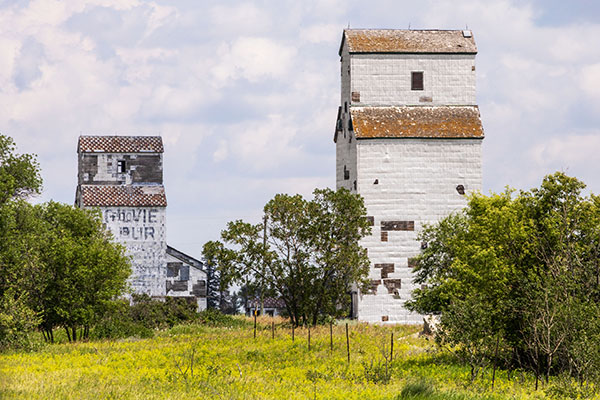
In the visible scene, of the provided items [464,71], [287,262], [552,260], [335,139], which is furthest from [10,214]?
[464,71]

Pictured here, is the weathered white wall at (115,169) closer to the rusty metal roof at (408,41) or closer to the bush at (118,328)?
the rusty metal roof at (408,41)

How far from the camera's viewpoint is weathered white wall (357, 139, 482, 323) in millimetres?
48656

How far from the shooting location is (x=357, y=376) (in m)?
26.1

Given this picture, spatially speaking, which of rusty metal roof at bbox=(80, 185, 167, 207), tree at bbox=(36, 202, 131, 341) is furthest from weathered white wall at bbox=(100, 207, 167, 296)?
tree at bbox=(36, 202, 131, 341)

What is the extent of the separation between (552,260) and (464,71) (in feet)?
83.3

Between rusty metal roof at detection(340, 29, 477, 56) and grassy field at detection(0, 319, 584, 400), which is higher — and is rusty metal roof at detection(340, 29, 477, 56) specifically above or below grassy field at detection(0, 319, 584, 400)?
above

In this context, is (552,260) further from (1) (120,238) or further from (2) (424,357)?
(1) (120,238)

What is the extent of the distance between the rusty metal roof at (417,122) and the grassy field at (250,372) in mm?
15830

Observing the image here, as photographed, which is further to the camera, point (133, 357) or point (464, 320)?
point (133, 357)

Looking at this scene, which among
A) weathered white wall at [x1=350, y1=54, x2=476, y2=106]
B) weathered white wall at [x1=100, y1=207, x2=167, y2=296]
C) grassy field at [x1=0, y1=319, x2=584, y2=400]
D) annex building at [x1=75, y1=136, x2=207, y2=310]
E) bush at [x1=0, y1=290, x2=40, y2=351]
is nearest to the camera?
grassy field at [x1=0, y1=319, x2=584, y2=400]

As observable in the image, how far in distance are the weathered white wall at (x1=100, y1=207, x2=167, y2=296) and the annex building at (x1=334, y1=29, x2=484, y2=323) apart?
55.8 ft

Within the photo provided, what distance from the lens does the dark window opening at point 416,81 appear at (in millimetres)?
51875

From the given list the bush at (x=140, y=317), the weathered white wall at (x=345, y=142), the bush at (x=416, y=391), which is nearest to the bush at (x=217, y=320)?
the bush at (x=140, y=317)

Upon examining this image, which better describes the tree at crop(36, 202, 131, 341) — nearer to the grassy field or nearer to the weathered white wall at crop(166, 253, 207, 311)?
the grassy field
